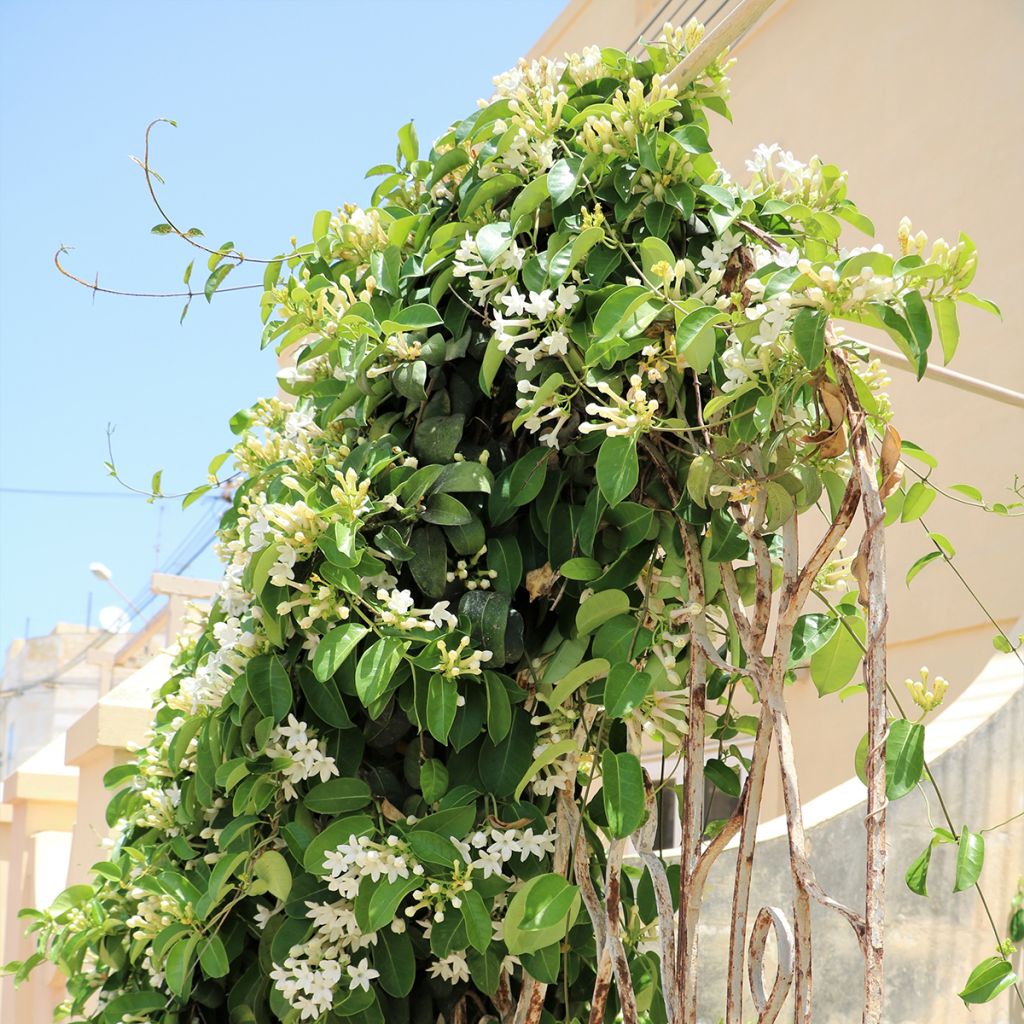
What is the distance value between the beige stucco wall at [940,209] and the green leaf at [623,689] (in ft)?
9.55

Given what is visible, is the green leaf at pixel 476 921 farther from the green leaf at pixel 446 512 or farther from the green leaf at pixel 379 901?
the green leaf at pixel 446 512

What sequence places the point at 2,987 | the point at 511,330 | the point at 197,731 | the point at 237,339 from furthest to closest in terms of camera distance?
the point at 2,987
the point at 237,339
the point at 197,731
the point at 511,330

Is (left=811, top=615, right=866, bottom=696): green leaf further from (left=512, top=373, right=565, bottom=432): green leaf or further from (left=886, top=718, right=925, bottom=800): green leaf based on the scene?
(left=512, top=373, right=565, bottom=432): green leaf

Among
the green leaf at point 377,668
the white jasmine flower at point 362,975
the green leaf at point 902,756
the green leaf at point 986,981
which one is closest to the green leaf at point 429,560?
the green leaf at point 377,668

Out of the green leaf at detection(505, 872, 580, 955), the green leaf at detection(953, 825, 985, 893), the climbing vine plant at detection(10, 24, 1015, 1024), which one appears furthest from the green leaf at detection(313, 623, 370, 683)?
the green leaf at detection(953, 825, 985, 893)

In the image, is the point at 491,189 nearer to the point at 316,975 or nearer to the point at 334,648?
the point at 334,648

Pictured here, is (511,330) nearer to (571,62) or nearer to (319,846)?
(571,62)

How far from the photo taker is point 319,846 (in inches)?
50.5

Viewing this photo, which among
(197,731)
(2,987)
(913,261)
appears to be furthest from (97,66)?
(913,261)

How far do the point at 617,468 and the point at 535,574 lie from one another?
0.27 meters

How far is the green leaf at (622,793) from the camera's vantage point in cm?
120

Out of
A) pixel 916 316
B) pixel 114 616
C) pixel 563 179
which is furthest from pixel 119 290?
pixel 114 616

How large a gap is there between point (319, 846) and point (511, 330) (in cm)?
63

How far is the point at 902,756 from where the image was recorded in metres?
1.04
